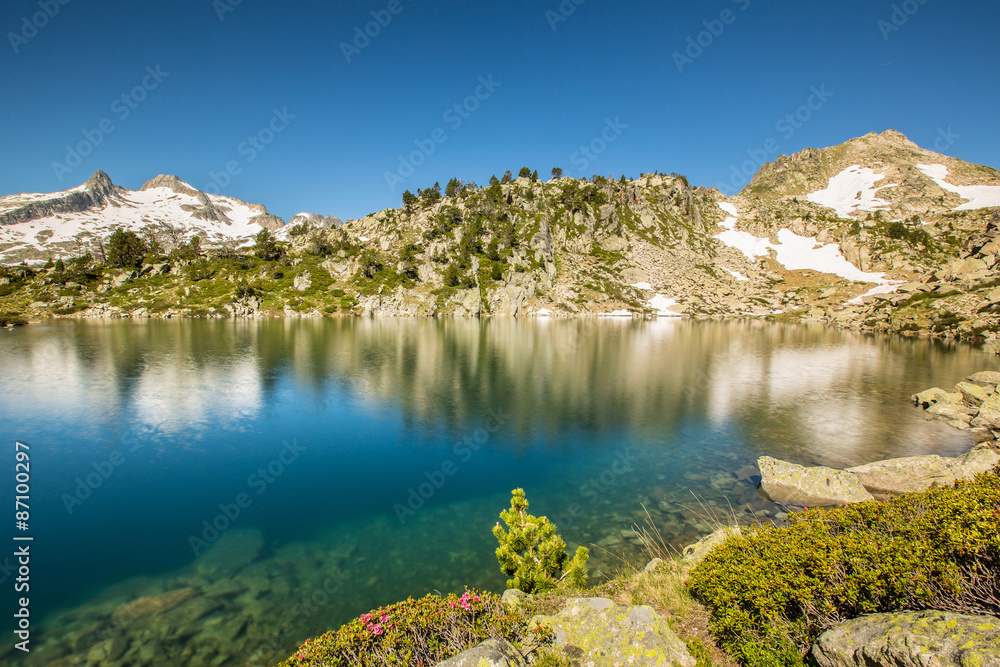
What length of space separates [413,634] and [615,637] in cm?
315

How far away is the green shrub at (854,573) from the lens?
6.08 m

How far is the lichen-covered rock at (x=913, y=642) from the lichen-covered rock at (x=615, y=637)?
1992 mm

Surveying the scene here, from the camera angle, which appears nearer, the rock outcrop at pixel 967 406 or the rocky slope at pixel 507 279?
the rock outcrop at pixel 967 406

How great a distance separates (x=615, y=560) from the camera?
13.7 m

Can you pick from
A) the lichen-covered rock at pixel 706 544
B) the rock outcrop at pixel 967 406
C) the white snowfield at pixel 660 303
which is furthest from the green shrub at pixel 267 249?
the rock outcrop at pixel 967 406

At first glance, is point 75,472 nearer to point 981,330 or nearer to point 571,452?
point 571,452

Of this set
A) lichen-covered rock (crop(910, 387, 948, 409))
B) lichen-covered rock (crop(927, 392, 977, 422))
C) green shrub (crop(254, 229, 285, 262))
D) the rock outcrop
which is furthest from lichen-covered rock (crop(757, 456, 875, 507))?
green shrub (crop(254, 229, 285, 262))

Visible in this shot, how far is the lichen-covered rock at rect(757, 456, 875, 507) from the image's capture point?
55.0 feet

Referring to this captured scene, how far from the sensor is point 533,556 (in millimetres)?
10031

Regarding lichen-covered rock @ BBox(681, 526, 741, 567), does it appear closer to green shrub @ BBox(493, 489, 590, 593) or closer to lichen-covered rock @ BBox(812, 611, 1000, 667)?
green shrub @ BBox(493, 489, 590, 593)

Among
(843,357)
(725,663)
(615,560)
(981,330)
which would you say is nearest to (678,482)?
(615,560)

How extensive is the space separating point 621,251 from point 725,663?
669ft

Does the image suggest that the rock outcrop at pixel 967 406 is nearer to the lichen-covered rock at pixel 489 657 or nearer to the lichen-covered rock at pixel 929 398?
the lichen-covered rock at pixel 929 398

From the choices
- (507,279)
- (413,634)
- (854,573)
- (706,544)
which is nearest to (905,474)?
(706,544)
